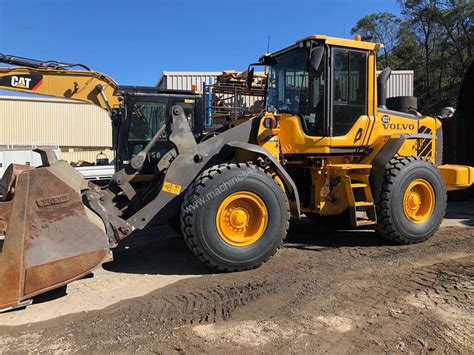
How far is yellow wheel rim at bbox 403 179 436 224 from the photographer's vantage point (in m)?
6.41

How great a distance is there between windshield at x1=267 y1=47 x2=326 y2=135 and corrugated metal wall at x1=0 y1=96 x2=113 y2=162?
22.8 m

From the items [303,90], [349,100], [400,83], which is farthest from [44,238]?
[400,83]

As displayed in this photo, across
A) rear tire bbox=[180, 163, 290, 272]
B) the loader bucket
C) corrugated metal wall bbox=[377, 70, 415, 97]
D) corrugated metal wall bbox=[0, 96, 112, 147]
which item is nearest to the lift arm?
the loader bucket

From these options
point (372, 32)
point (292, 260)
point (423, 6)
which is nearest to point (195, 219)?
point (292, 260)

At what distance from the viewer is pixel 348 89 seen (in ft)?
20.9

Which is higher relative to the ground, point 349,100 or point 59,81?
point 59,81

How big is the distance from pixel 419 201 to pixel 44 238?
5098 millimetres

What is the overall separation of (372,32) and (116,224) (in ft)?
124

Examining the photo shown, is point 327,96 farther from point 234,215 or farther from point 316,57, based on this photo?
point 234,215

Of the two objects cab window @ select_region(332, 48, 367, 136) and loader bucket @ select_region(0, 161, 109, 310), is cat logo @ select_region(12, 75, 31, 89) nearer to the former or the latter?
loader bucket @ select_region(0, 161, 109, 310)

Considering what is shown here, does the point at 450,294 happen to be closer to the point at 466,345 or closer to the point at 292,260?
the point at 466,345

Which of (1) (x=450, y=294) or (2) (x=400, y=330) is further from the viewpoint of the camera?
(1) (x=450, y=294)

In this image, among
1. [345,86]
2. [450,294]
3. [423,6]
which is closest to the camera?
[450,294]

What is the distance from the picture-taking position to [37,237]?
406cm
